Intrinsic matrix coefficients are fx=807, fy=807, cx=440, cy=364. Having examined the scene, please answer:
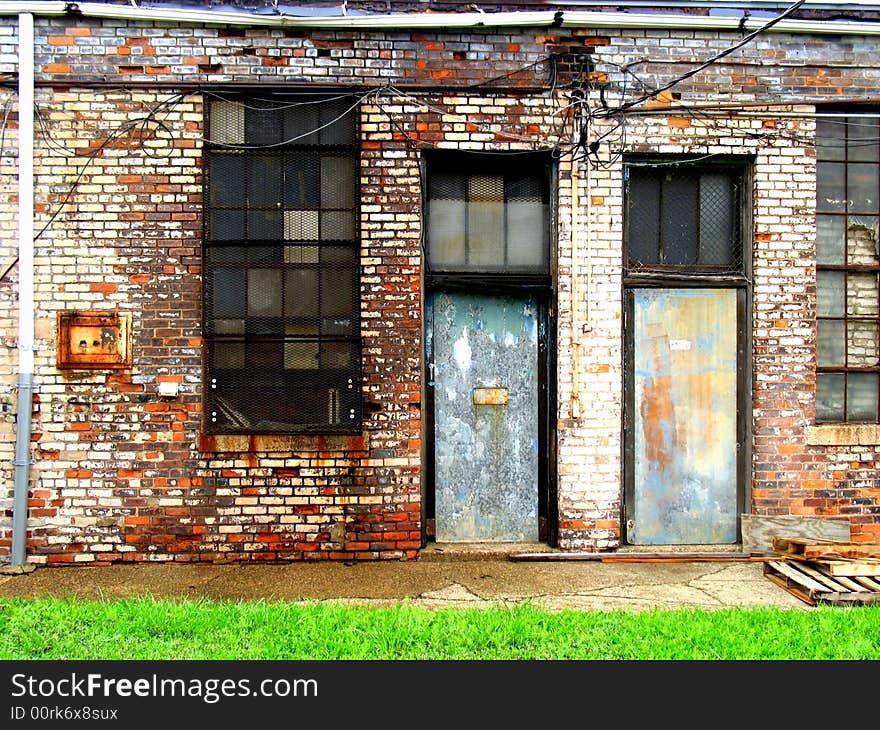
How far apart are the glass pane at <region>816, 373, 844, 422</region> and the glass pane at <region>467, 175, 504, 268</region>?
2985mm

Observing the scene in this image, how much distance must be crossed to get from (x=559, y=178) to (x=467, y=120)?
35.3 inches

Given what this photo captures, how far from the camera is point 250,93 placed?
6555 mm

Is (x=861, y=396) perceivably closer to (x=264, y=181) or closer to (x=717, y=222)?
(x=717, y=222)

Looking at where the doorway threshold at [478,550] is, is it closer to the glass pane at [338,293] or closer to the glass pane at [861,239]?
the glass pane at [338,293]

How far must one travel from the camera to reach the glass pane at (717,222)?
23.0 ft

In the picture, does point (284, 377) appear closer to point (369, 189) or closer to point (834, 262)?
point (369, 189)

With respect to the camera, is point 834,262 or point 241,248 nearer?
point 241,248

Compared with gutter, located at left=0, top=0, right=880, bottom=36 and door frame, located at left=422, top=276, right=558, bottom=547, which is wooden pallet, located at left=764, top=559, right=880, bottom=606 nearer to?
door frame, located at left=422, top=276, right=558, bottom=547

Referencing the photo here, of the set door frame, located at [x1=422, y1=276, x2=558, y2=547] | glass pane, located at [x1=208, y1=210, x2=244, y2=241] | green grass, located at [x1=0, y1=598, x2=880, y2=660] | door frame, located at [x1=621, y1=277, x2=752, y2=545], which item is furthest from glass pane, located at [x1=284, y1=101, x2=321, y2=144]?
green grass, located at [x1=0, y1=598, x2=880, y2=660]

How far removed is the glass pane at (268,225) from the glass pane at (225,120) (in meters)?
0.61

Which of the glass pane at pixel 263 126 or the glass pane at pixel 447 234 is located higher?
the glass pane at pixel 263 126

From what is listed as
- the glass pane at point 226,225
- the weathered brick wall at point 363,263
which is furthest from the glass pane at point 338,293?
the glass pane at point 226,225

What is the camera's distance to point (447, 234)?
22.6 ft

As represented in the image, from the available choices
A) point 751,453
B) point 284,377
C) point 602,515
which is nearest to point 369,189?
point 284,377
